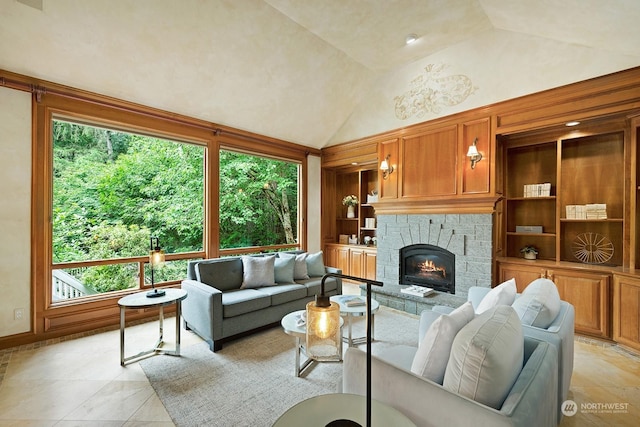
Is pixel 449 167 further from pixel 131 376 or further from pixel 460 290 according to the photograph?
pixel 131 376

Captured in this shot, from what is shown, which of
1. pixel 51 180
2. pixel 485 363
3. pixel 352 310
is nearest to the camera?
pixel 485 363

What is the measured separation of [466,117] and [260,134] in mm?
3383

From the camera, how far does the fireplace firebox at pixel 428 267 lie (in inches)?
170

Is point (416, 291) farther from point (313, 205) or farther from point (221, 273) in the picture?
point (313, 205)

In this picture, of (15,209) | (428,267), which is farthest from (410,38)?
(15,209)

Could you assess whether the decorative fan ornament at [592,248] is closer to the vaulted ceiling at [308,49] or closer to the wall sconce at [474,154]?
the wall sconce at [474,154]

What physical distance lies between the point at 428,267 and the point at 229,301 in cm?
307

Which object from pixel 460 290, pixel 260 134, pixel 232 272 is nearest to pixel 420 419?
pixel 232 272

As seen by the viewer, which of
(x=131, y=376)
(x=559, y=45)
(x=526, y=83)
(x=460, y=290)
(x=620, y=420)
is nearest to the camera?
(x=620, y=420)

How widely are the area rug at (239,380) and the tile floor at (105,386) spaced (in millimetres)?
139

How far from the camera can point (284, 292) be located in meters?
3.58

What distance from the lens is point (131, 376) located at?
97.2 inches

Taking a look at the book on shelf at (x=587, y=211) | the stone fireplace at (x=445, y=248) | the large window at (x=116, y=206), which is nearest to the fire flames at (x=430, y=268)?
the stone fireplace at (x=445, y=248)

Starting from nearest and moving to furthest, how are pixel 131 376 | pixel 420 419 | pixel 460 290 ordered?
pixel 420 419 < pixel 131 376 < pixel 460 290
